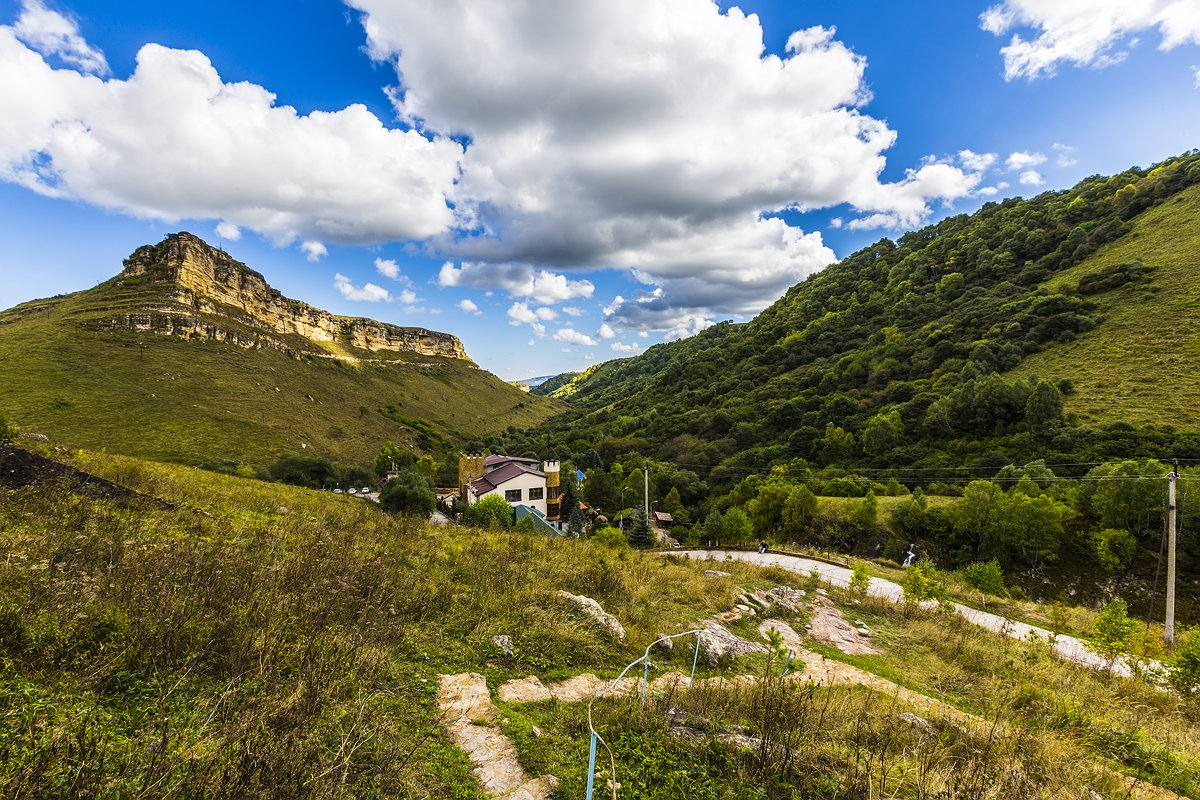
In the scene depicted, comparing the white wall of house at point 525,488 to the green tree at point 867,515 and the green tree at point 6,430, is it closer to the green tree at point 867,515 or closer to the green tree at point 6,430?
the green tree at point 867,515

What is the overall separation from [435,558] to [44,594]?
4.57 meters

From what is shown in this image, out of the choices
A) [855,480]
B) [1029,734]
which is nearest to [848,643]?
[1029,734]

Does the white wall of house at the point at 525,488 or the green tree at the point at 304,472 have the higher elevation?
the green tree at the point at 304,472

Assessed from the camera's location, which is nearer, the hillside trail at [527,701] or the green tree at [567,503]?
the hillside trail at [527,701]

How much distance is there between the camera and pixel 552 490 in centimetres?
3997

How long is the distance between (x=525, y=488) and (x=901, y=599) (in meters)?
28.9

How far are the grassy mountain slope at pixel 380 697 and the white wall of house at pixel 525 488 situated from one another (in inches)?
1138

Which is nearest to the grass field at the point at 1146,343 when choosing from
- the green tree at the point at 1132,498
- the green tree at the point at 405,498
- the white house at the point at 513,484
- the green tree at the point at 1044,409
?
the green tree at the point at 1044,409

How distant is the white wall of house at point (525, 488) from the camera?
1399 inches

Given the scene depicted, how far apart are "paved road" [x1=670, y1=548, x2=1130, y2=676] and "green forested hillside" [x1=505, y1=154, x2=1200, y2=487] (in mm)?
29799

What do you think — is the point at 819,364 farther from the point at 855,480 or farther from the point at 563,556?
the point at 563,556

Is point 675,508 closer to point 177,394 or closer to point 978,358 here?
point 978,358

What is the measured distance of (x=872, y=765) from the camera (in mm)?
3338

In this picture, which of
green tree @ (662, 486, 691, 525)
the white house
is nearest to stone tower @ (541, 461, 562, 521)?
the white house
